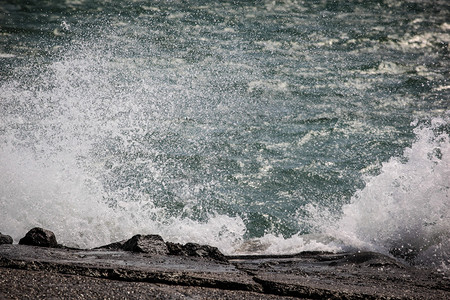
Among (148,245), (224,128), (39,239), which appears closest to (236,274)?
(148,245)

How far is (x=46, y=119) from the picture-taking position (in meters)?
8.15

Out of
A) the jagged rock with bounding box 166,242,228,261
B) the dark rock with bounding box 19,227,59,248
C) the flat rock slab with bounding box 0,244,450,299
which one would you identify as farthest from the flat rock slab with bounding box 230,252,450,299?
the dark rock with bounding box 19,227,59,248

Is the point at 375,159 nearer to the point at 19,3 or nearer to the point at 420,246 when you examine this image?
the point at 420,246

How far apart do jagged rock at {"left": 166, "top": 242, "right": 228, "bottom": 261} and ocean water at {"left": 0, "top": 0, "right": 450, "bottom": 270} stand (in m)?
1.09

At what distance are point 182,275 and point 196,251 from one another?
37.0 inches

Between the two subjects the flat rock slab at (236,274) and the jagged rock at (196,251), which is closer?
the flat rock slab at (236,274)

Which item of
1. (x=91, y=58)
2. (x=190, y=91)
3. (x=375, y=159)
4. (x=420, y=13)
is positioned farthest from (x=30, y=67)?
(x=420, y=13)

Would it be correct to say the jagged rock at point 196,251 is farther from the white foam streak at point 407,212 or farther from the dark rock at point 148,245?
the white foam streak at point 407,212

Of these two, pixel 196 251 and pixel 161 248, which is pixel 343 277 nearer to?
pixel 196 251

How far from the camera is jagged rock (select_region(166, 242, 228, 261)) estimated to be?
14.7 ft

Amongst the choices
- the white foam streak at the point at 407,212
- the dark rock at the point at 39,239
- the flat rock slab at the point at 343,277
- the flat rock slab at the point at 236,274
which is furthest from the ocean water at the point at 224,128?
the dark rock at the point at 39,239

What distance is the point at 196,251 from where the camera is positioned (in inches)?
177

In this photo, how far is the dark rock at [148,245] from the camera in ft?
14.2

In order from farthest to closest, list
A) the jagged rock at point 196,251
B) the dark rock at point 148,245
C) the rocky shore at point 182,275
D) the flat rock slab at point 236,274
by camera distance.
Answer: the jagged rock at point 196,251, the dark rock at point 148,245, the flat rock slab at point 236,274, the rocky shore at point 182,275
